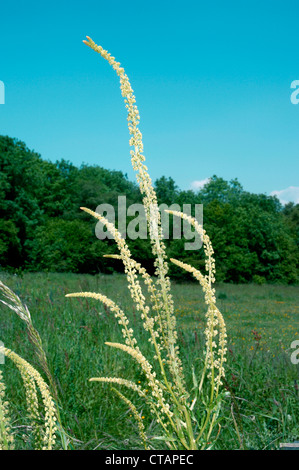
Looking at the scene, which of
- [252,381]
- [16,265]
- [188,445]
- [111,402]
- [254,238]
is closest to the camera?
[188,445]

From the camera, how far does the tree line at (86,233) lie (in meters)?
27.4

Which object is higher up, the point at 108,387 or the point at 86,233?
the point at 86,233

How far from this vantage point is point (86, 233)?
29.0 metres

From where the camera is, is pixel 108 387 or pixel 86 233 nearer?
pixel 108 387

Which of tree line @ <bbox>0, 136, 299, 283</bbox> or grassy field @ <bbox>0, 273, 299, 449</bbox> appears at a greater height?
tree line @ <bbox>0, 136, 299, 283</bbox>

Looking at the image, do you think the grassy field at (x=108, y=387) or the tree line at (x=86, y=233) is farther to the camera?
the tree line at (x=86, y=233)

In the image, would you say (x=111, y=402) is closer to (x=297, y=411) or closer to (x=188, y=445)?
(x=297, y=411)

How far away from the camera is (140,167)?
1.88 meters

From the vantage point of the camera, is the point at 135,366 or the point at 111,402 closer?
the point at 111,402

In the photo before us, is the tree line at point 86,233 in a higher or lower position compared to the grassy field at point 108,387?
higher

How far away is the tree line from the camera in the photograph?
2738 cm

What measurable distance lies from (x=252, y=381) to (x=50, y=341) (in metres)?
2.69

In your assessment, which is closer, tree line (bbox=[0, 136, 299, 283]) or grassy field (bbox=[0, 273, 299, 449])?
grassy field (bbox=[0, 273, 299, 449])

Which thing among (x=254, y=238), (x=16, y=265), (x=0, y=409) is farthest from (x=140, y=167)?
(x=254, y=238)
